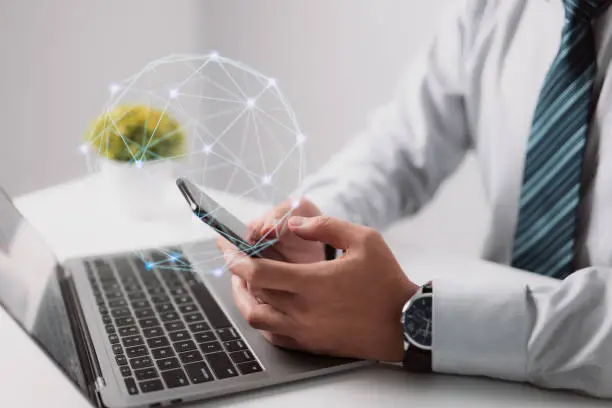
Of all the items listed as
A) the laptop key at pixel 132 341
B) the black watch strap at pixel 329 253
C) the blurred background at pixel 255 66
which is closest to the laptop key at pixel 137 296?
the laptop key at pixel 132 341

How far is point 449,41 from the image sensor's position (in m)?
1.13

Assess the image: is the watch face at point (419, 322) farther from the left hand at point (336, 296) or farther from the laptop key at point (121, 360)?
the laptop key at point (121, 360)

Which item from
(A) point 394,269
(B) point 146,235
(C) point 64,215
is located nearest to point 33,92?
(C) point 64,215

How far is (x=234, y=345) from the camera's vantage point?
2.21 feet

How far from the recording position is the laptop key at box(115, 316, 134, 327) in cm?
72

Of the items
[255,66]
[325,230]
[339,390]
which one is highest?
[255,66]

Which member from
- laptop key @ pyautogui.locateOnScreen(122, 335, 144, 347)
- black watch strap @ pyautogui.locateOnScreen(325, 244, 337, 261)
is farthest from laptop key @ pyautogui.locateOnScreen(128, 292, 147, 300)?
black watch strap @ pyautogui.locateOnScreen(325, 244, 337, 261)

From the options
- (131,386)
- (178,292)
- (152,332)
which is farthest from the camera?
(178,292)

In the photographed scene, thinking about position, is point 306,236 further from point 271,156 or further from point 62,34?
point 271,156

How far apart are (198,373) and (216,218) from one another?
0.45ft

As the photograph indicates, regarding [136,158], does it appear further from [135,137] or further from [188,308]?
[188,308]

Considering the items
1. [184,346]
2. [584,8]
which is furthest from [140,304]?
[584,8]

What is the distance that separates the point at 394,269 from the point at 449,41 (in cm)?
57

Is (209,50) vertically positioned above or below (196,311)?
above
